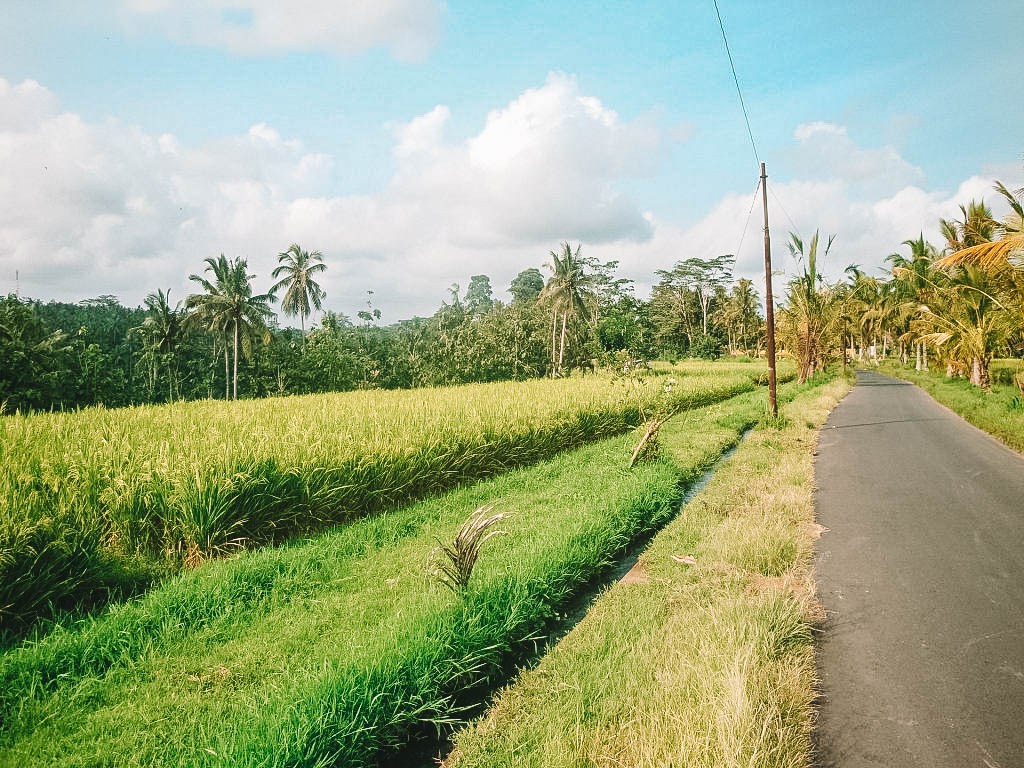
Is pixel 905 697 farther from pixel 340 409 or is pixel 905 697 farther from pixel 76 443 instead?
pixel 340 409

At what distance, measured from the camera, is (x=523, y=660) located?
393 cm

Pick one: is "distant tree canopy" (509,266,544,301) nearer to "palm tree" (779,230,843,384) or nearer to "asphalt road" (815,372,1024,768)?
"palm tree" (779,230,843,384)

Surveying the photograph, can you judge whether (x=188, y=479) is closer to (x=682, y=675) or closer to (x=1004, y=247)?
(x=682, y=675)

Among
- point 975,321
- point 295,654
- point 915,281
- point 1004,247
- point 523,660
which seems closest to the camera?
point 295,654

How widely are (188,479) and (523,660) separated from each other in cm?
358

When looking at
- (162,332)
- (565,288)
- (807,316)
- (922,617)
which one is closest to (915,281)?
(807,316)

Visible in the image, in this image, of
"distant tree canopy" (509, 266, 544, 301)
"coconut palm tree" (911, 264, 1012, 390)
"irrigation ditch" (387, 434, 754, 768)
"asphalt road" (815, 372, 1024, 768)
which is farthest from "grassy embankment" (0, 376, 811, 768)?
"distant tree canopy" (509, 266, 544, 301)

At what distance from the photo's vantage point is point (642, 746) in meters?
2.66

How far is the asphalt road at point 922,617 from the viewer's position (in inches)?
110

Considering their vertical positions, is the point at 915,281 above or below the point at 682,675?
above

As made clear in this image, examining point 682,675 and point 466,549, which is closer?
point 682,675

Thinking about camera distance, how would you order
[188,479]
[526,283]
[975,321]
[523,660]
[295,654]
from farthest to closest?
1. [526,283]
2. [975,321]
3. [188,479]
4. [523,660]
5. [295,654]

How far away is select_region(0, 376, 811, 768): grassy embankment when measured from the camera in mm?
2703

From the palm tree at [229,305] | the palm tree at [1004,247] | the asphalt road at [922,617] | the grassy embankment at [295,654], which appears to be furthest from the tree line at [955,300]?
the palm tree at [229,305]
